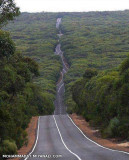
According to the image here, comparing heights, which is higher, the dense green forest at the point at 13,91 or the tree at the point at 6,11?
the tree at the point at 6,11

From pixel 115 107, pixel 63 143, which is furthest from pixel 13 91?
pixel 115 107

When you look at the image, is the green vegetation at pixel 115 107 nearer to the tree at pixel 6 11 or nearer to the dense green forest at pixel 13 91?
the dense green forest at pixel 13 91

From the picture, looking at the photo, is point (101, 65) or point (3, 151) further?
point (101, 65)

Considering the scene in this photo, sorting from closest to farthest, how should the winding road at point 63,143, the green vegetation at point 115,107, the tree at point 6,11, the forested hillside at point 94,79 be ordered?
the winding road at point 63,143
the tree at point 6,11
the green vegetation at point 115,107
the forested hillside at point 94,79

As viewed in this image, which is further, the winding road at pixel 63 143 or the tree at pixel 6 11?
the tree at pixel 6 11

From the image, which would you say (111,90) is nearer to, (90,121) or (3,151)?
(90,121)

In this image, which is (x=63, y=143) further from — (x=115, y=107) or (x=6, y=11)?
(x=6, y=11)

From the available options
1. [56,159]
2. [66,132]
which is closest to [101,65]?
[66,132]

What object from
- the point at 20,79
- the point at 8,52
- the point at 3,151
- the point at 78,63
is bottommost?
the point at 78,63

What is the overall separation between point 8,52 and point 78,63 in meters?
120


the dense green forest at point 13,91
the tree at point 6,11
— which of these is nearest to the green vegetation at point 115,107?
the dense green forest at point 13,91

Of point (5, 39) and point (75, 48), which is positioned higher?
point (5, 39)

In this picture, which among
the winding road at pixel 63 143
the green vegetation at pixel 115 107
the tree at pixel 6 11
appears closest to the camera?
the winding road at pixel 63 143

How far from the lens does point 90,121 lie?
150ft
